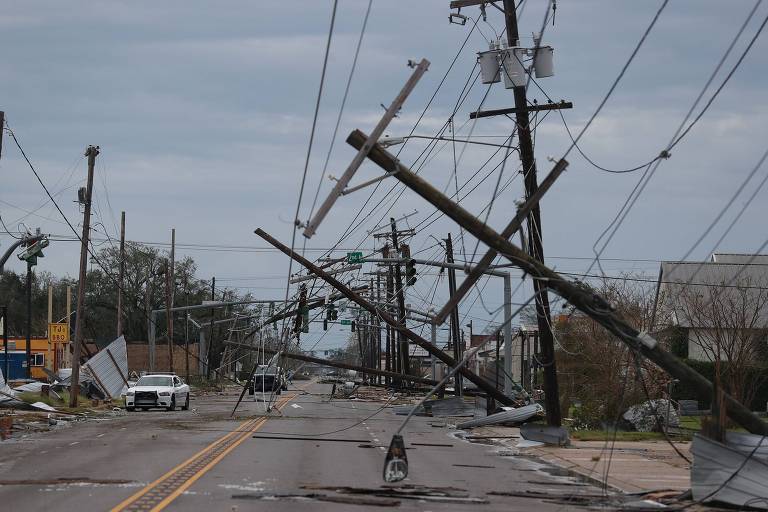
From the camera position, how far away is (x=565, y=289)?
1678 centimetres

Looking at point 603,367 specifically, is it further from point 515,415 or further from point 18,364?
point 18,364

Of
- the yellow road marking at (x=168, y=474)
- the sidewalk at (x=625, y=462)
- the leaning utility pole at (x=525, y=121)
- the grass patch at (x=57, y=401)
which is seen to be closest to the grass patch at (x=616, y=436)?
the sidewalk at (x=625, y=462)

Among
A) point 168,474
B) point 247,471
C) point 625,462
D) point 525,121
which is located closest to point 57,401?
point 525,121

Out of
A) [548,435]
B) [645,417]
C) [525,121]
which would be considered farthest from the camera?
[645,417]

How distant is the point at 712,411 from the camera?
1553 cm

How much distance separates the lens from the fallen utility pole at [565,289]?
15.9 meters

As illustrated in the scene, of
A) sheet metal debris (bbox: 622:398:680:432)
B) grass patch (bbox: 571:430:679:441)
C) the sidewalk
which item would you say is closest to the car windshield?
the sidewalk

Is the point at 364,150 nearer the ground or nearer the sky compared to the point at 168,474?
nearer the sky

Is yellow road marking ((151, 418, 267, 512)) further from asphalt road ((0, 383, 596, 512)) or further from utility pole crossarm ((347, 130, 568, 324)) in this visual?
utility pole crossarm ((347, 130, 568, 324))

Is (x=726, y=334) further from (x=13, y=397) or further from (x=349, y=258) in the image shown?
(x=13, y=397)

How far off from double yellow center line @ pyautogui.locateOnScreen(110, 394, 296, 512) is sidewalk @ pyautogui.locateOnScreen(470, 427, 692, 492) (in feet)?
22.4

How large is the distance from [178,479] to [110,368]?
40634 millimetres

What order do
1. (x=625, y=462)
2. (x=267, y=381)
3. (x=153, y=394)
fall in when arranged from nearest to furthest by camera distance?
(x=625, y=462)
(x=153, y=394)
(x=267, y=381)

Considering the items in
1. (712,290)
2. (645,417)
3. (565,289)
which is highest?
(712,290)
